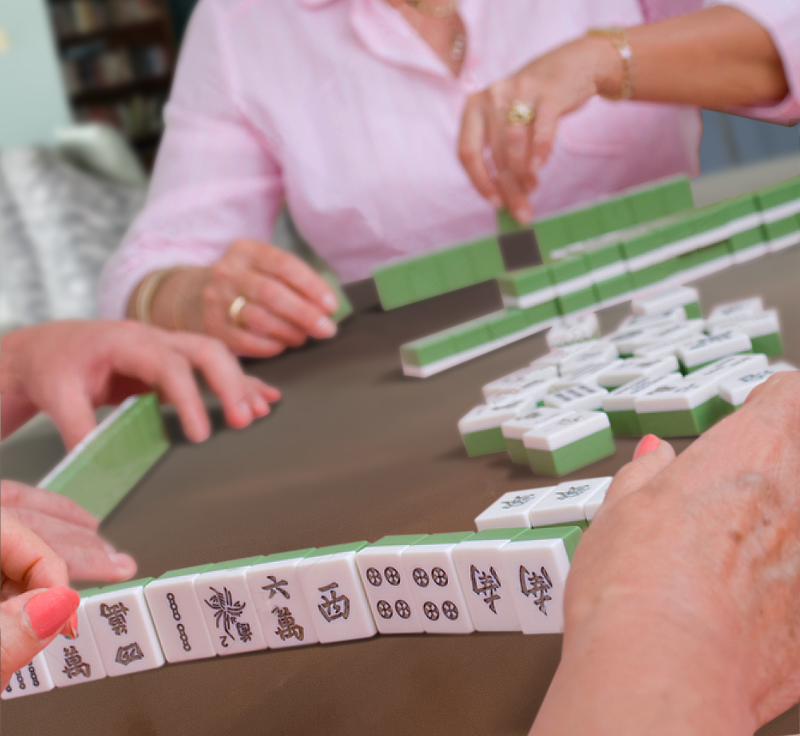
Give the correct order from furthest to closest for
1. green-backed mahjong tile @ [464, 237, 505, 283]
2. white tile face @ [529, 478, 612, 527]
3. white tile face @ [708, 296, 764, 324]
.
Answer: green-backed mahjong tile @ [464, 237, 505, 283]
white tile face @ [708, 296, 764, 324]
white tile face @ [529, 478, 612, 527]

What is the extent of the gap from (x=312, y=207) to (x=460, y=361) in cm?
20

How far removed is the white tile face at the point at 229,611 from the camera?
0.35m

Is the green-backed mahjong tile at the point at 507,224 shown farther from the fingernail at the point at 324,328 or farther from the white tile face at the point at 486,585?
the white tile face at the point at 486,585

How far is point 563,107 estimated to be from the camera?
52cm

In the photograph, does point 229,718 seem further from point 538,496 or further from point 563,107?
point 563,107

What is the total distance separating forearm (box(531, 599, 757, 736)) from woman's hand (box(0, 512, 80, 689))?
0.18m

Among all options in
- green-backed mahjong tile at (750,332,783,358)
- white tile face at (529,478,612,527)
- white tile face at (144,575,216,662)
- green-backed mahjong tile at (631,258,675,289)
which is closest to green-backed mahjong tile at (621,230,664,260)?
green-backed mahjong tile at (631,258,675,289)

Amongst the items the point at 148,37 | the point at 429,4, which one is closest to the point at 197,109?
the point at 148,37

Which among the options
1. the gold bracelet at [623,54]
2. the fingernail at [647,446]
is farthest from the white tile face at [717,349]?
the gold bracelet at [623,54]

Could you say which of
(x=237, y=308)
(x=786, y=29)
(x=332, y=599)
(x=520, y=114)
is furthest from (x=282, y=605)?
(x=786, y=29)

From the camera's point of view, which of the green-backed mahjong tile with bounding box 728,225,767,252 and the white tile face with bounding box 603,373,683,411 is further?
the green-backed mahjong tile with bounding box 728,225,767,252

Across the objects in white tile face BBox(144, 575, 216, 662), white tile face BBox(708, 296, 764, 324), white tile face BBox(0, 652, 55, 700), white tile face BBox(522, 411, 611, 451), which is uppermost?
white tile face BBox(708, 296, 764, 324)

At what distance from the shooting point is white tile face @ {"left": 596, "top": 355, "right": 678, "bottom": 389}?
0.39m

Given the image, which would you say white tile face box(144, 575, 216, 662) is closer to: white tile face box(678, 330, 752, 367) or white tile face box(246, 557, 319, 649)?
white tile face box(246, 557, 319, 649)
